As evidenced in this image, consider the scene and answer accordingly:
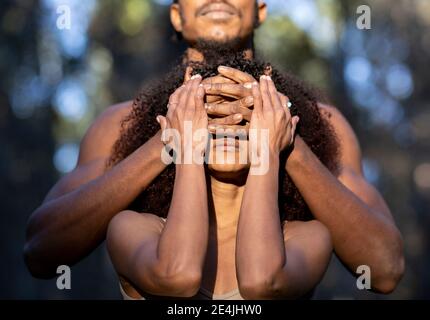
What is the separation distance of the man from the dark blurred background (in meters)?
9.73

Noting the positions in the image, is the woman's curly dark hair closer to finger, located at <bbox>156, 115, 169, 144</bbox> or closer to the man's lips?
finger, located at <bbox>156, 115, 169, 144</bbox>

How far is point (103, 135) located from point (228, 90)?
1.20m

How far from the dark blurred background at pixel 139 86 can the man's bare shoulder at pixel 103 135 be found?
9.81 metres

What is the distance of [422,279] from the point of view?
53.0ft

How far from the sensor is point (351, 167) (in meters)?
4.58

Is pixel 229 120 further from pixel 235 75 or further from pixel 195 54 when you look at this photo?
pixel 195 54

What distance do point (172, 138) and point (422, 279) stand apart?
13188mm

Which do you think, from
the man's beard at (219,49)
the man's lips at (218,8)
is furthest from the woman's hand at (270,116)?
the man's lips at (218,8)

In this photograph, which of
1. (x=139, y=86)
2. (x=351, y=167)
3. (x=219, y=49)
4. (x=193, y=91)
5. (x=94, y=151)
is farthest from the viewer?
(x=139, y=86)

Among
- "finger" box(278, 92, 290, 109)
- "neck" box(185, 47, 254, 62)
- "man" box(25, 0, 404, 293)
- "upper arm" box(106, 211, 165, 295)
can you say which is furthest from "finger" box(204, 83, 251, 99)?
"neck" box(185, 47, 254, 62)

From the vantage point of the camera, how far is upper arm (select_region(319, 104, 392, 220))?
443 cm

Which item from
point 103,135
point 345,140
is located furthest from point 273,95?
point 103,135
